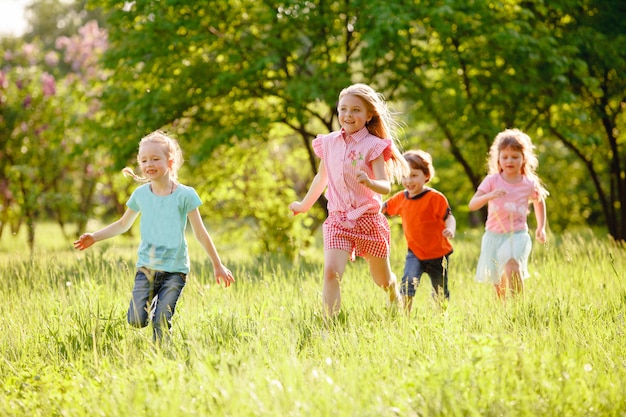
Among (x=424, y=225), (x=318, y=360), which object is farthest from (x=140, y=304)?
(x=424, y=225)

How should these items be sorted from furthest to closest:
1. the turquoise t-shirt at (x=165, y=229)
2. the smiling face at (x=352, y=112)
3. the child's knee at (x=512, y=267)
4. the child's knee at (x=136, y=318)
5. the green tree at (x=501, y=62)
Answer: the green tree at (x=501, y=62)
the child's knee at (x=512, y=267)
the smiling face at (x=352, y=112)
the turquoise t-shirt at (x=165, y=229)
the child's knee at (x=136, y=318)

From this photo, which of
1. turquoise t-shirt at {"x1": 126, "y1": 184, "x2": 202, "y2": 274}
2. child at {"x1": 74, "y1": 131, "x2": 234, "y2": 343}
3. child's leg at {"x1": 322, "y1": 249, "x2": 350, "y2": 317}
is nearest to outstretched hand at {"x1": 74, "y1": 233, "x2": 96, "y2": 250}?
child at {"x1": 74, "y1": 131, "x2": 234, "y2": 343}

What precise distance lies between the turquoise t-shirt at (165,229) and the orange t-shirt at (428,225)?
6.32ft

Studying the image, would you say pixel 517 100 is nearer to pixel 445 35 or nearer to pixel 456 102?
pixel 456 102

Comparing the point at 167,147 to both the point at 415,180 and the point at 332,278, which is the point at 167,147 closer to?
the point at 332,278

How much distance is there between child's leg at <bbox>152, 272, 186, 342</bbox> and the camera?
403cm

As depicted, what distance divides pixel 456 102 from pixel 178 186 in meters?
6.36

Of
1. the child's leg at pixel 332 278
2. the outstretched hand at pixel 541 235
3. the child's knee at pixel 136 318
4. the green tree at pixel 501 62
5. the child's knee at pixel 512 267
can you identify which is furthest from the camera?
the green tree at pixel 501 62

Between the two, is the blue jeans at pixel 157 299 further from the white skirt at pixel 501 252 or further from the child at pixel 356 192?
the white skirt at pixel 501 252

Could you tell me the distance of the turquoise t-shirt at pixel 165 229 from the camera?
4.12 m

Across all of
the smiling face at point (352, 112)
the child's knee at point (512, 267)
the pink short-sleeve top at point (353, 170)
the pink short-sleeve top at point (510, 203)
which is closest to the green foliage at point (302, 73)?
the pink short-sleeve top at point (510, 203)

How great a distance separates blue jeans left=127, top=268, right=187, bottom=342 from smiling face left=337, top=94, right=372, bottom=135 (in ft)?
5.10

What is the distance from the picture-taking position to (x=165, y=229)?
13.6 feet

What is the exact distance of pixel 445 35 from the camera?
28.3 ft
